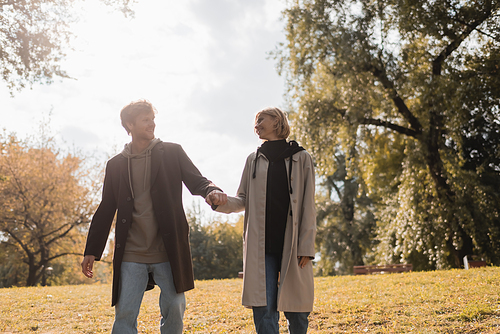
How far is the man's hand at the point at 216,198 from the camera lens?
3443mm

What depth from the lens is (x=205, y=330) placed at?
19.3 feet

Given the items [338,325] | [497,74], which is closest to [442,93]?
[497,74]

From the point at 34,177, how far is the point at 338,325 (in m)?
23.2

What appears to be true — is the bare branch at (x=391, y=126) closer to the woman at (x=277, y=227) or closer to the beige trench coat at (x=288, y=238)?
the woman at (x=277, y=227)

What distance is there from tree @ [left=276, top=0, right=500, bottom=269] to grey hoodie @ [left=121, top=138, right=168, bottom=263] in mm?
10946

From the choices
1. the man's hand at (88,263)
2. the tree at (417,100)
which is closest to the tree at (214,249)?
the tree at (417,100)

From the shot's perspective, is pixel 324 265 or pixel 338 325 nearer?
pixel 338 325

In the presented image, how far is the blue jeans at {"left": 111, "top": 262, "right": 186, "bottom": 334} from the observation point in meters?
3.14

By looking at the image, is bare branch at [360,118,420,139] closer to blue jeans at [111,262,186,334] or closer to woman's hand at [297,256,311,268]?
woman's hand at [297,256,311,268]

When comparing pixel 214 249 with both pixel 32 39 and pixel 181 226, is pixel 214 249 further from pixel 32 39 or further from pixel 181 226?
pixel 181 226

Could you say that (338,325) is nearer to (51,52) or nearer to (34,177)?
(51,52)

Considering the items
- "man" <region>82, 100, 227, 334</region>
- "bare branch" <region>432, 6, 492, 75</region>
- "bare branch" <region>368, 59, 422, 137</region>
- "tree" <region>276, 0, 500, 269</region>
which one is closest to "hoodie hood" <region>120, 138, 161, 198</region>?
"man" <region>82, 100, 227, 334</region>

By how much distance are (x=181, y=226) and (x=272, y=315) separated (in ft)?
3.24

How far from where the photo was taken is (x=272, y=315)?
3.31 m
